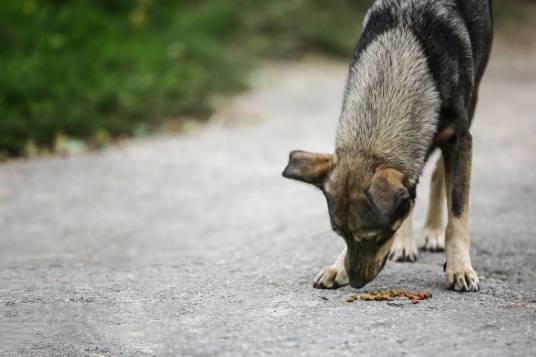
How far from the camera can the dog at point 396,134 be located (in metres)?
4.30

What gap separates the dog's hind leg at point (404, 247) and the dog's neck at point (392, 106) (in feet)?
3.69

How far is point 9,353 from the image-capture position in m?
3.77

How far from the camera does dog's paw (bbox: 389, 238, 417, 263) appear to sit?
5582 mm

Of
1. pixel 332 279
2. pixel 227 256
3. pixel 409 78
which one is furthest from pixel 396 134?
pixel 227 256

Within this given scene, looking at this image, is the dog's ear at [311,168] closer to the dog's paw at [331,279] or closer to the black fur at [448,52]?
the dog's paw at [331,279]

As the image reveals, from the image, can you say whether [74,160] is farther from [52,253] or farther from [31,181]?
[52,253]

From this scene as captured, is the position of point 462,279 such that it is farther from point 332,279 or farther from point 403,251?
point 403,251

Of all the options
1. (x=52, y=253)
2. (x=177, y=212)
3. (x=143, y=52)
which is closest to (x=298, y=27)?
(x=143, y=52)

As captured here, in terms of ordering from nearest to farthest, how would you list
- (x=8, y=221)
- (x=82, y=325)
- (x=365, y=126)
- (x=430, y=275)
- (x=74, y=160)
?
(x=82, y=325) → (x=365, y=126) → (x=430, y=275) → (x=8, y=221) → (x=74, y=160)

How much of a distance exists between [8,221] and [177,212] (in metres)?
1.69

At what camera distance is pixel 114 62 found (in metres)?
12.3

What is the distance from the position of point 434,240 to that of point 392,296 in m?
1.66

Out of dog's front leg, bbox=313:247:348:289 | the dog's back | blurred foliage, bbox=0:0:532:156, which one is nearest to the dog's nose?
dog's front leg, bbox=313:247:348:289

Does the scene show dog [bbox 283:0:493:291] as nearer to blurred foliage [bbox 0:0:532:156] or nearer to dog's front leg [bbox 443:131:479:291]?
dog's front leg [bbox 443:131:479:291]
